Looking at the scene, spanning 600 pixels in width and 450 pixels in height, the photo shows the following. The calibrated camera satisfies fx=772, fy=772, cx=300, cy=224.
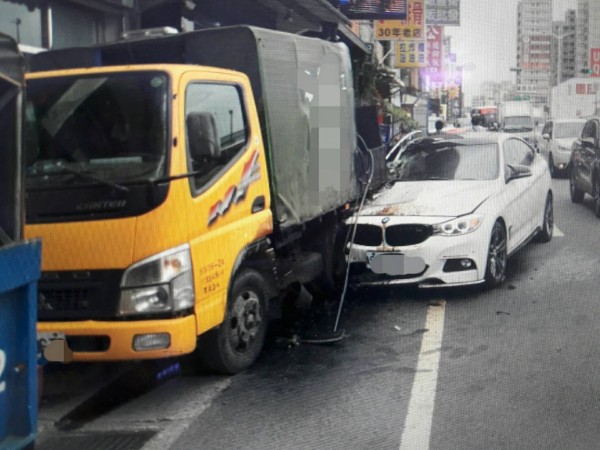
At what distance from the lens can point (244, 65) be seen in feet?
19.5

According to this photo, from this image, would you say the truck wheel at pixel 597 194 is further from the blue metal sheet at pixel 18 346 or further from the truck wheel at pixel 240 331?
the blue metal sheet at pixel 18 346

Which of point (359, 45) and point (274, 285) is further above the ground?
point (359, 45)

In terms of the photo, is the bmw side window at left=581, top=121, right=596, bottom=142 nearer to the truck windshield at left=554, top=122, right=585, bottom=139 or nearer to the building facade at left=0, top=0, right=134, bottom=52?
the truck windshield at left=554, top=122, right=585, bottom=139

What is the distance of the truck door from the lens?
5.02m

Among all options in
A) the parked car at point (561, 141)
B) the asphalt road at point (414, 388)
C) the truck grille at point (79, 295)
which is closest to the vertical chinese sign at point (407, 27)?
the parked car at point (561, 141)

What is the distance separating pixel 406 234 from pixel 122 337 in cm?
362

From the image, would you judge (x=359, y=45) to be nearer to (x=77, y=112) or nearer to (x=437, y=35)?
(x=77, y=112)

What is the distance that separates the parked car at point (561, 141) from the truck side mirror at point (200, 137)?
17223 mm

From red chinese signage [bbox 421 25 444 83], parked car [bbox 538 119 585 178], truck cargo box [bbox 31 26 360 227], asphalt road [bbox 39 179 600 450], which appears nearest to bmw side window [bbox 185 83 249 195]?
truck cargo box [bbox 31 26 360 227]

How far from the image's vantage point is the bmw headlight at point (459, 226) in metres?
7.45

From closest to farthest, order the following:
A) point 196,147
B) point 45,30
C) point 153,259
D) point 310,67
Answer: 1. point 153,259
2. point 196,147
3. point 310,67
4. point 45,30

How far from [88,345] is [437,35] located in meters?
33.6

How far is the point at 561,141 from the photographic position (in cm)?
2097

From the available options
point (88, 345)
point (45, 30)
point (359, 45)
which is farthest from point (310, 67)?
point (359, 45)
